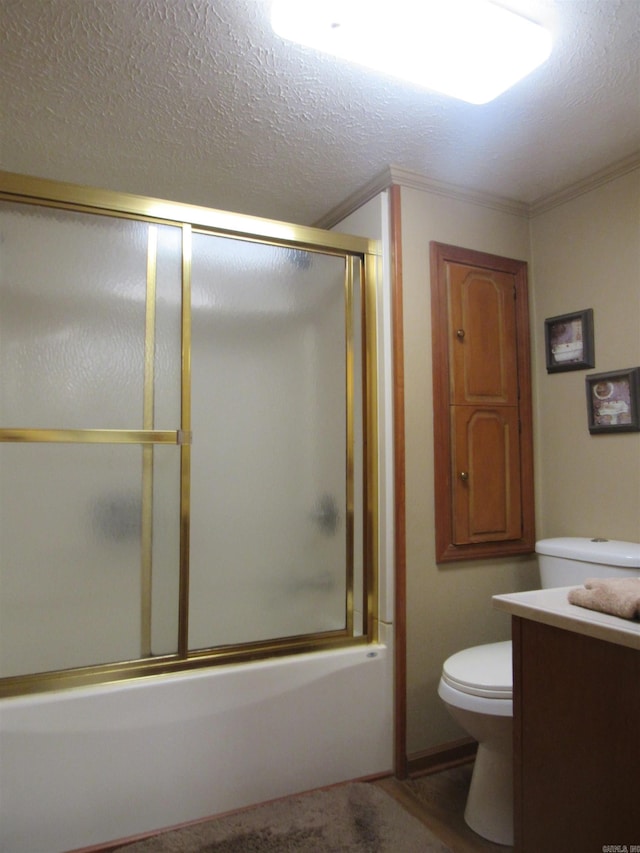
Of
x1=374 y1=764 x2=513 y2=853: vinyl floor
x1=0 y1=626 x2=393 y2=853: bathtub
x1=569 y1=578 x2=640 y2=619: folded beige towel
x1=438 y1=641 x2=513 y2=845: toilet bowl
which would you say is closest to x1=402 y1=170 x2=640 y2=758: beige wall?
x1=374 y1=764 x2=513 y2=853: vinyl floor

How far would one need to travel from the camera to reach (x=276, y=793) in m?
1.84

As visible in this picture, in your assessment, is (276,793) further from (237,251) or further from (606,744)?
(237,251)

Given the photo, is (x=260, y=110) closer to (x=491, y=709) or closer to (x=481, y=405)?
(x=481, y=405)

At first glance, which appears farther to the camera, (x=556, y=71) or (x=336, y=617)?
(x=336, y=617)

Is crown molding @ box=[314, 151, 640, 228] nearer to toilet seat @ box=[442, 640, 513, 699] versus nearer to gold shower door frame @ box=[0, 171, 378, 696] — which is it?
gold shower door frame @ box=[0, 171, 378, 696]

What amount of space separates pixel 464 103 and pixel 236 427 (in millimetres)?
1268

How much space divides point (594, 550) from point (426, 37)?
1.65 m

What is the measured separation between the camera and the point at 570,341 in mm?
2287

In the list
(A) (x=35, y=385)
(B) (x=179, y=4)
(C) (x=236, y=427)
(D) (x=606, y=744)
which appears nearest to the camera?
(D) (x=606, y=744)

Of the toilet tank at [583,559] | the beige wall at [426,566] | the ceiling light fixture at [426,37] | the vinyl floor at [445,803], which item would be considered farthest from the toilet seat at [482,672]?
the ceiling light fixture at [426,37]

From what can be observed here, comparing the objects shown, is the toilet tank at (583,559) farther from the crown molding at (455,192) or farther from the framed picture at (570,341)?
the crown molding at (455,192)

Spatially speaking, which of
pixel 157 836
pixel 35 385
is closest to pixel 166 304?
pixel 35 385

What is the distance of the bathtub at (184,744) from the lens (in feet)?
5.12

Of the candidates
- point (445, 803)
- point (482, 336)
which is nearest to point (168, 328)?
point (482, 336)
